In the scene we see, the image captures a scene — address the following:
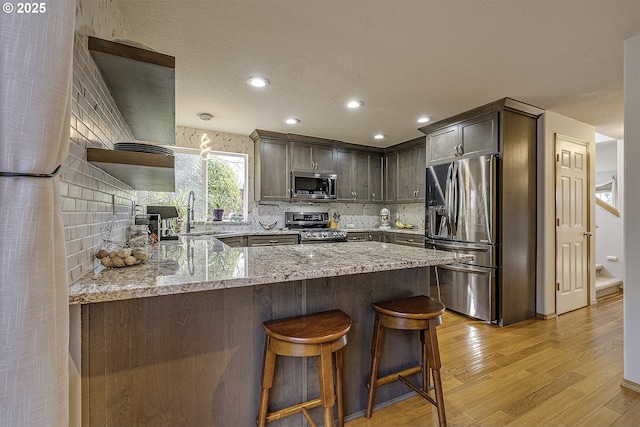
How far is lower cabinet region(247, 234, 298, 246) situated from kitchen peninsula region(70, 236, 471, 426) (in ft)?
7.50

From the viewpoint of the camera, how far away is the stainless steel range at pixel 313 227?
4.21 meters

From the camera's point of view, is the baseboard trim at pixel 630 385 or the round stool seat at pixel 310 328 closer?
the round stool seat at pixel 310 328

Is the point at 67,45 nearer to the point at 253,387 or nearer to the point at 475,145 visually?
the point at 253,387

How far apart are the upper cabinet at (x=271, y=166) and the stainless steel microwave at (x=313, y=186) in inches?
4.3

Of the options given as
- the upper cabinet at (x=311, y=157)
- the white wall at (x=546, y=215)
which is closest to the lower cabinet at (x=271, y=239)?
the upper cabinet at (x=311, y=157)

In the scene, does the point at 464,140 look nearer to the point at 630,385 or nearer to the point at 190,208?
the point at 630,385

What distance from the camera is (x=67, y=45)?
25.7 inches

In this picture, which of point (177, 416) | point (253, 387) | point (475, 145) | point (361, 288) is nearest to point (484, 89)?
point (475, 145)

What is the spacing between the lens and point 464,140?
343 centimetres

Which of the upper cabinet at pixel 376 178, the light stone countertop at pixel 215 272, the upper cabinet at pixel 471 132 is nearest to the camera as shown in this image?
the light stone countertop at pixel 215 272

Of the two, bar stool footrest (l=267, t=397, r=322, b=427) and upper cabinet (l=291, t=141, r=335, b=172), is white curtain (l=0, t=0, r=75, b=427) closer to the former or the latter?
bar stool footrest (l=267, t=397, r=322, b=427)

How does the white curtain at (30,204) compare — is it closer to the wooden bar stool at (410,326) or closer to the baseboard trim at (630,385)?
the wooden bar stool at (410,326)

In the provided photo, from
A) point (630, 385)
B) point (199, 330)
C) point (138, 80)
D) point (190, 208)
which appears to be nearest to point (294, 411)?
point (199, 330)

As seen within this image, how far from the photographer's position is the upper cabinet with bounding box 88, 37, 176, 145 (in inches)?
47.6
